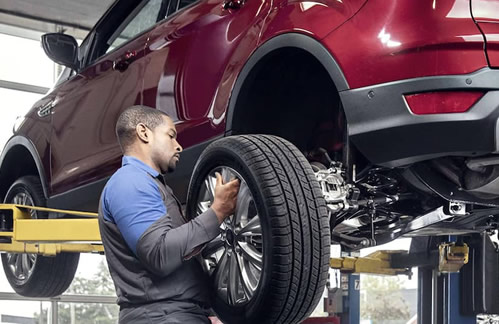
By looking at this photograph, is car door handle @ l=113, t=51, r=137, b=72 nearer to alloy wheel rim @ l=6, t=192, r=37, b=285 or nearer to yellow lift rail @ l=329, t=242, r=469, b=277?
alloy wheel rim @ l=6, t=192, r=37, b=285

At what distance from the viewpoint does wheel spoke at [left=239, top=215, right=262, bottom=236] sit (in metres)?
2.51

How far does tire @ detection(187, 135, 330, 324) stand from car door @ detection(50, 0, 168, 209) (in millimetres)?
1110

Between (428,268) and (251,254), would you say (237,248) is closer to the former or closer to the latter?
A: (251,254)

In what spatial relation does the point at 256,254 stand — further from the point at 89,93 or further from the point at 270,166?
the point at 89,93

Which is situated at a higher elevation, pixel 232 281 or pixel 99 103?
pixel 99 103

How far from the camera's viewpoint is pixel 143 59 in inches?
140

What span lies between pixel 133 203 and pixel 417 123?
0.89 meters

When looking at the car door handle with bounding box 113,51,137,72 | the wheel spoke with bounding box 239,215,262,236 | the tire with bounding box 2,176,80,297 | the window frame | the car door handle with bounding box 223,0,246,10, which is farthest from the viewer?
the tire with bounding box 2,176,80,297

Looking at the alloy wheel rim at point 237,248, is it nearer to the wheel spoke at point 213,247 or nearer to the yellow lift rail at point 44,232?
the wheel spoke at point 213,247

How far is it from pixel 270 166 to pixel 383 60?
47 centimetres

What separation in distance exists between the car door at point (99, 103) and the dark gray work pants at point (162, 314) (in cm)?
121

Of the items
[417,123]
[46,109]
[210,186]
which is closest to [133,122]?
[210,186]

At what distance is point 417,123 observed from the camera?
235 centimetres

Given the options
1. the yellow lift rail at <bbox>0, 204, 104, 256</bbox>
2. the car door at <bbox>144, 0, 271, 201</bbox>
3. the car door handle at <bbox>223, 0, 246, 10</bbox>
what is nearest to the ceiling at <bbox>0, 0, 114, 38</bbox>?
the yellow lift rail at <bbox>0, 204, 104, 256</bbox>
